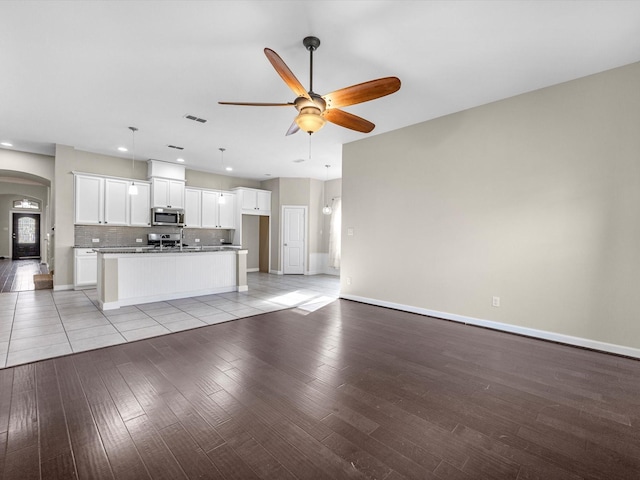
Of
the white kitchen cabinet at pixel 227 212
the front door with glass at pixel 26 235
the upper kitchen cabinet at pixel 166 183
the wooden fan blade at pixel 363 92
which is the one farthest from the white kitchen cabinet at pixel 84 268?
the front door with glass at pixel 26 235

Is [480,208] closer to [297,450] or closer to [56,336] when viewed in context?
[297,450]

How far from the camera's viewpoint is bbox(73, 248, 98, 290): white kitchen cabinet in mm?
6035

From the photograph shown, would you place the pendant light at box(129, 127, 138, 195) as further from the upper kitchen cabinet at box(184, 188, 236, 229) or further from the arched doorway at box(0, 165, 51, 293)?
the arched doorway at box(0, 165, 51, 293)

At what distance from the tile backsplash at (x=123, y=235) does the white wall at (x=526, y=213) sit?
5396 millimetres

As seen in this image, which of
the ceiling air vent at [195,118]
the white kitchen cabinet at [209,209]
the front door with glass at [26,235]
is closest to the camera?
the ceiling air vent at [195,118]

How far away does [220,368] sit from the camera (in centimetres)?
271

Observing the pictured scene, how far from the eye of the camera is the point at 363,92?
247 cm

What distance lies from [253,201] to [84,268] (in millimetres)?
4336

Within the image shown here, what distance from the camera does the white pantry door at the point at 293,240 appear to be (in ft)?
29.3

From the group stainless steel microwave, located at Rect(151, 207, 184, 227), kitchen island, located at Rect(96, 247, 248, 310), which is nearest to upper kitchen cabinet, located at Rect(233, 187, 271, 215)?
stainless steel microwave, located at Rect(151, 207, 184, 227)

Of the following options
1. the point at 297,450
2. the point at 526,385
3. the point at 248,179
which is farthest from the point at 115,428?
the point at 248,179

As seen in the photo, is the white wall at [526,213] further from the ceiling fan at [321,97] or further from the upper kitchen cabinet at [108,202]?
the upper kitchen cabinet at [108,202]

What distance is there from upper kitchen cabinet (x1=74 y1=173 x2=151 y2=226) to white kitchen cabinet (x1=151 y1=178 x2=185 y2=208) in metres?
0.20

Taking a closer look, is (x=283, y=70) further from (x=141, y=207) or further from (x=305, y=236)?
(x=305, y=236)
